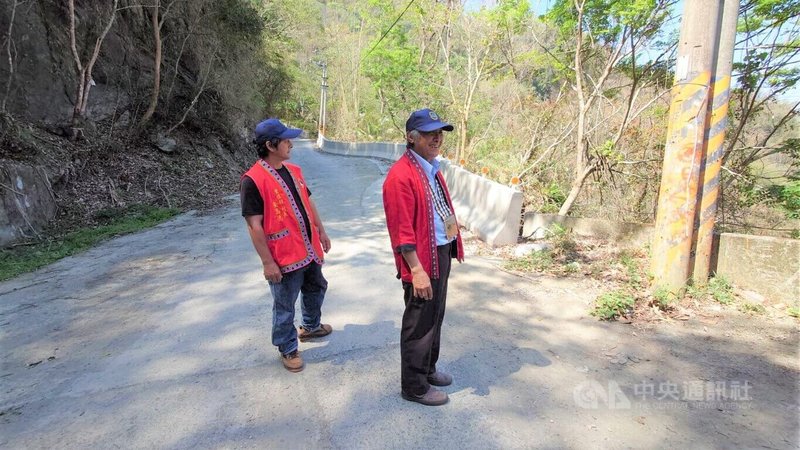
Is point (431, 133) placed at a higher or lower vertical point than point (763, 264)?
higher

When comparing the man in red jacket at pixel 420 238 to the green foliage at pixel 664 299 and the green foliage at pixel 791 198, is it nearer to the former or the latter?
the green foliage at pixel 664 299

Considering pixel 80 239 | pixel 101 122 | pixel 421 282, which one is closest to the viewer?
pixel 421 282

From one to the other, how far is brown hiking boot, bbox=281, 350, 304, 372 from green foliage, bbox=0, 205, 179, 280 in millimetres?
4205

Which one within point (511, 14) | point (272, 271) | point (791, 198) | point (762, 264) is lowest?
point (762, 264)

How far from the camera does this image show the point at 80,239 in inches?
275

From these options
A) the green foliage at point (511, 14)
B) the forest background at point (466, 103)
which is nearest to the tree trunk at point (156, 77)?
the forest background at point (466, 103)

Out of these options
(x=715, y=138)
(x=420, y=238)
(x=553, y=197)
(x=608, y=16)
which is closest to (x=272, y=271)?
(x=420, y=238)

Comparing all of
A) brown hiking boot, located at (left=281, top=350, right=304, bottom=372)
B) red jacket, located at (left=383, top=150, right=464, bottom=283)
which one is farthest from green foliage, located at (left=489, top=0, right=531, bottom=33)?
brown hiking boot, located at (left=281, top=350, right=304, bottom=372)

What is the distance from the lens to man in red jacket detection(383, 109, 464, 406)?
8.95 ft

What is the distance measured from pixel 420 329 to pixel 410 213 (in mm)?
740

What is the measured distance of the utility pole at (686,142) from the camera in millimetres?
4418

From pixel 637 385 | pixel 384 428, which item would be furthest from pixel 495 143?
pixel 384 428

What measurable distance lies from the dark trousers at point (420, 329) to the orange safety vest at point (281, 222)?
89cm

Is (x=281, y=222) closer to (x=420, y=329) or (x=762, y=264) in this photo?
(x=420, y=329)
